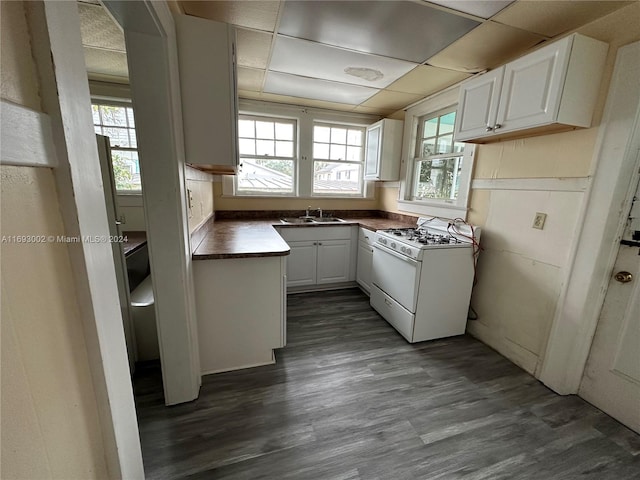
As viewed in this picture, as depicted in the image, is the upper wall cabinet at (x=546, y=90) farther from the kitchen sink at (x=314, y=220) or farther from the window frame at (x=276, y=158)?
the window frame at (x=276, y=158)

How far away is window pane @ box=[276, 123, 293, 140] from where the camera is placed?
348 centimetres

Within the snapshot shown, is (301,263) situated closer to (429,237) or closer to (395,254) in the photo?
(395,254)

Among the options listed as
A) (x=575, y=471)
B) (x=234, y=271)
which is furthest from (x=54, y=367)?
(x=575, y=471)

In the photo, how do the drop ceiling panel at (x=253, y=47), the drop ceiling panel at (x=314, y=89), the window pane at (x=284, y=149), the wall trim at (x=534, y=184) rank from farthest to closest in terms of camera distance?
the window pane at (x=284, y=149) → the drop ceiling panel at (x=314, y=89) → the drop ceiling panel at (x=253, y=47) → the wall trim at (x=534, y=184)

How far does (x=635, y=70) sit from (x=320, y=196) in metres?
2.92

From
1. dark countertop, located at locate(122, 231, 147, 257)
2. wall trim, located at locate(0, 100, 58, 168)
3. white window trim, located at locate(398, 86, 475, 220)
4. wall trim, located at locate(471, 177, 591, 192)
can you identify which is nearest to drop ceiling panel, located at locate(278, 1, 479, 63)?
white window trim, located at locate(398, 86, 475, 220)

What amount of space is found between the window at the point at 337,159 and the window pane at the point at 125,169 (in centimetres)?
216

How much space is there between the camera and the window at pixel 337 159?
3664 millimetres

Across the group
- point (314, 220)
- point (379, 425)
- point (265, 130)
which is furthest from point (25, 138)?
point (265, 130)

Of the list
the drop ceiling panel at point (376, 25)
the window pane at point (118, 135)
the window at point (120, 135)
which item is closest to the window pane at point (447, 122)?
the drop ceiling panel at point (376, 25)

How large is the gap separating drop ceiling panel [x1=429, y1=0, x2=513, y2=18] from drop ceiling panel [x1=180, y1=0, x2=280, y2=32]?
0.96m

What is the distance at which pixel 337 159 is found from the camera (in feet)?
12.4

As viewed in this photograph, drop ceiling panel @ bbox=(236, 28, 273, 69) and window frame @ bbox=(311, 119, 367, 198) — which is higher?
drop ceiling panel @ bbox=(236, 28, 273, 69)

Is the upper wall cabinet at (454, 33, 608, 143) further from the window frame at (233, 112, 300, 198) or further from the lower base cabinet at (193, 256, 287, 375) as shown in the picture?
the window frame at (233, 112, 300, 198)
